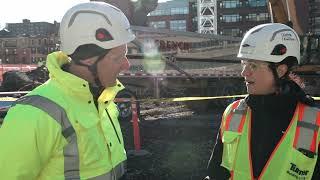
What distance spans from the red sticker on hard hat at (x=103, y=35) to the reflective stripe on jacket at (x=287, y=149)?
978 mm

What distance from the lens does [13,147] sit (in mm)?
1999

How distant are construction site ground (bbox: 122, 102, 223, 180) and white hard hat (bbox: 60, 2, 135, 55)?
205 inches

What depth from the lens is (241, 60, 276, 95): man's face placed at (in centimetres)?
285

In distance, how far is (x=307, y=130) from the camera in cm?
265

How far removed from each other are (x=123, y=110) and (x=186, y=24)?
3119 inches

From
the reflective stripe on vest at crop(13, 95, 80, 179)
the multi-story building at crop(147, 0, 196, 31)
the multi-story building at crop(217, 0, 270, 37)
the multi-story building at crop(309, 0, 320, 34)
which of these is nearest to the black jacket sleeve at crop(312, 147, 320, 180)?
the reflective stripe on vest at crop(13, 95, 80, 179)

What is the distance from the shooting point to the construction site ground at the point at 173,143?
7.68 m

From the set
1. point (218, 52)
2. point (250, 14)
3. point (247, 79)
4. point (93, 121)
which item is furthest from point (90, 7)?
point (250, 14)

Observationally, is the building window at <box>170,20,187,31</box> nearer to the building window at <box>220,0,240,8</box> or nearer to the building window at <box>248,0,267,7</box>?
the building window at <box>220,0,240,8</box>

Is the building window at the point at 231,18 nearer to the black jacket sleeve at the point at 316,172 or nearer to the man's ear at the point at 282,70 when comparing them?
the man's ear at the point at 282,70

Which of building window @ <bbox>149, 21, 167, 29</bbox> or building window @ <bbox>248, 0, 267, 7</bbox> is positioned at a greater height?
building window @ <bbox>248, 0, 267, 7</bbox>

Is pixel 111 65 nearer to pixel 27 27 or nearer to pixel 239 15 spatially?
pixel 27 27

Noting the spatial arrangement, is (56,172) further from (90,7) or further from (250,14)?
(250,14)

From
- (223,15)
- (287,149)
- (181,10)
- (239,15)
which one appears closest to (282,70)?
(287,149)
